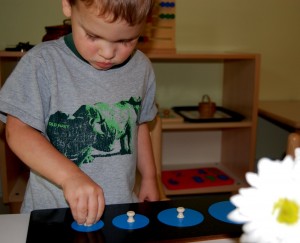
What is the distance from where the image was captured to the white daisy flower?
27 centimetres

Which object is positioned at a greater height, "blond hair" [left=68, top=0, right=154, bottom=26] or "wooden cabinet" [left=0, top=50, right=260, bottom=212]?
"blond hair" [left=68, top=0, right=154, bottom=26]

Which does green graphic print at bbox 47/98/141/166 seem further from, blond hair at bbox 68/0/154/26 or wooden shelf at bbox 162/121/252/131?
wooden shelf at bbox 162/121/252/131

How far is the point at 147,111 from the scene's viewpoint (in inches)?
37.8

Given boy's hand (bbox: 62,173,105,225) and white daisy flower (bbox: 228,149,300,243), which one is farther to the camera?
boy's hand (bbox: 62,173,105,225)

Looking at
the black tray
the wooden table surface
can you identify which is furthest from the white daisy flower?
the black tray

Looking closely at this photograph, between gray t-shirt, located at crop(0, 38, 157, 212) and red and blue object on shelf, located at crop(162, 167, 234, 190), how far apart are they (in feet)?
2.77

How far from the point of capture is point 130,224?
0.56 metres

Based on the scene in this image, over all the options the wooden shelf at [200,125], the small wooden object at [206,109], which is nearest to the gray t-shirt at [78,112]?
the wooden shelf at [200,125]

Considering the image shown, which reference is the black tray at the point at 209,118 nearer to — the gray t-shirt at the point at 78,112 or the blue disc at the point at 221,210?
the gray t-shirt at the point at 78,112

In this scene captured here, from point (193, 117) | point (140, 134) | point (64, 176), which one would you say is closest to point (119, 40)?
point (64, 176)

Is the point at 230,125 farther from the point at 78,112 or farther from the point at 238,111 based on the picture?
the point at 78,112

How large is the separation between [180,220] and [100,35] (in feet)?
1.08

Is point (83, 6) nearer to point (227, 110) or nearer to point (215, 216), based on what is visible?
point (215, 216)

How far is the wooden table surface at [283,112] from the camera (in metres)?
1.47
